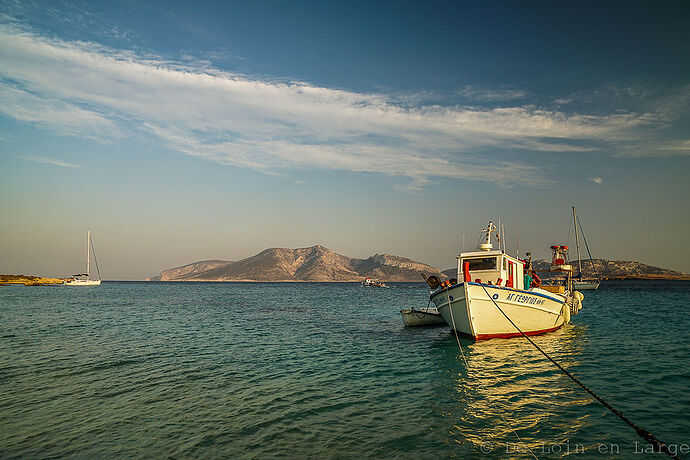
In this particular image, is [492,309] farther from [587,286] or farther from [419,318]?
[587,286]

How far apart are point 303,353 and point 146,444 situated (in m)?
11.8

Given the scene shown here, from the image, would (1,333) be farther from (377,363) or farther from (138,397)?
(377,363)

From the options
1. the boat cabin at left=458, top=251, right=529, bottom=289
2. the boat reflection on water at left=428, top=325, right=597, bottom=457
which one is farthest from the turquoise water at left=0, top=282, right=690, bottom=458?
the boat cabin at left=458, top=251, right=529, bottom=289

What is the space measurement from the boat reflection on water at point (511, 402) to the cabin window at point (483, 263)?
210 inches

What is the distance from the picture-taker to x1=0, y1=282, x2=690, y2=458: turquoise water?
9547mm

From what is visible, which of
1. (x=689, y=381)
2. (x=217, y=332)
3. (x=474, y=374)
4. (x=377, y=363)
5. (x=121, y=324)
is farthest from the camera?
(x=121, y=324)

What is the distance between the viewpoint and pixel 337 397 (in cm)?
1313

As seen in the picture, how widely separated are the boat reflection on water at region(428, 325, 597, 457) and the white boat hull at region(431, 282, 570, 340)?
174 centimetres

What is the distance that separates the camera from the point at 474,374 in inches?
637

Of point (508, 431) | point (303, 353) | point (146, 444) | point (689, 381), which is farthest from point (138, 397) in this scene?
point (689, 381)

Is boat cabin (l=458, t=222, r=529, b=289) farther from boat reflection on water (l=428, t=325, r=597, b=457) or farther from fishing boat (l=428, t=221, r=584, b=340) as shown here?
boat reflection on water (l=428, t=325, r=597, b=457)

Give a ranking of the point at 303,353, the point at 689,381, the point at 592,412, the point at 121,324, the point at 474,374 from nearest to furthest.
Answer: the point at 592,412
the point at 689,381
the point at 474,374
the point at 303,353
the point at 121,324

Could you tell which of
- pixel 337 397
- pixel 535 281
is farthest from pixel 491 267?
pixel 337 397

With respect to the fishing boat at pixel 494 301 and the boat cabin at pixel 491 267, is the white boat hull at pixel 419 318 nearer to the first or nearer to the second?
the fishing boat at pixel 494 301
